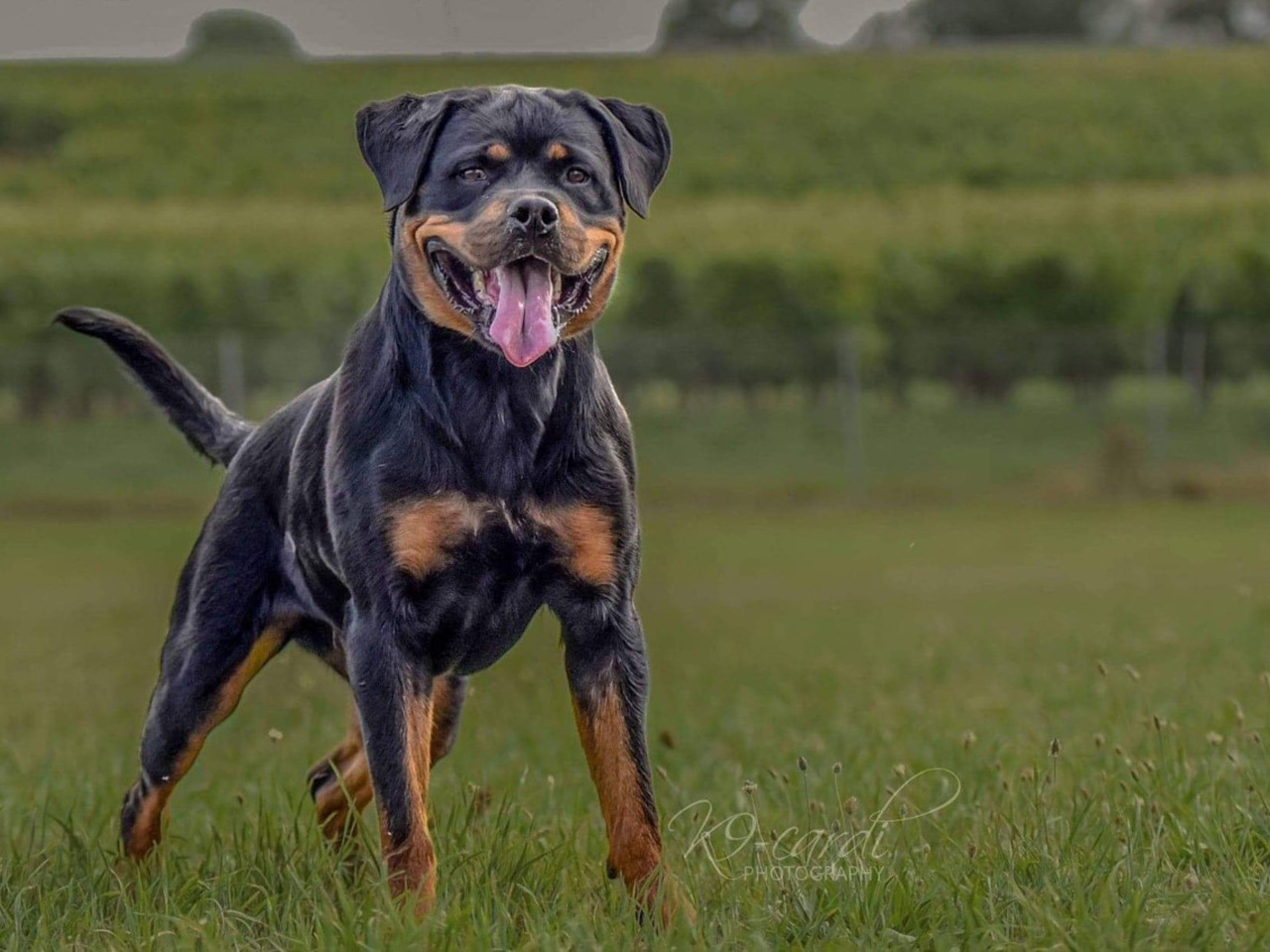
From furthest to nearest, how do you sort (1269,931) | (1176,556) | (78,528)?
(78,528) < (1176,556) < (1269,931)

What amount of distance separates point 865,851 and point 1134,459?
16573 millimetres

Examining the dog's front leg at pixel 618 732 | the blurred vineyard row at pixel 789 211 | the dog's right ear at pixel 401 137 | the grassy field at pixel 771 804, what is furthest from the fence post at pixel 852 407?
the dog's right ear at pixel 401 137

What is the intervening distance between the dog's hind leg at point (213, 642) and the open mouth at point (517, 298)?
981 millimetres

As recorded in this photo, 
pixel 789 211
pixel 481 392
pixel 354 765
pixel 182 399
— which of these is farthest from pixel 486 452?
pixel 789 211

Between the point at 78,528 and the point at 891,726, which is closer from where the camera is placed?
the point at 891,726

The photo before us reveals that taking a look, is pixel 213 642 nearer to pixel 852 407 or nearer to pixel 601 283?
pixel 601 283

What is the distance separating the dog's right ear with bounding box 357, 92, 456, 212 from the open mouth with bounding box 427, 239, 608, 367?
15 centimetres

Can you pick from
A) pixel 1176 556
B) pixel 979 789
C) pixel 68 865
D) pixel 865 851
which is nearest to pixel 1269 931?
pixel 865 851

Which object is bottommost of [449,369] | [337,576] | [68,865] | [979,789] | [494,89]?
[979,789]

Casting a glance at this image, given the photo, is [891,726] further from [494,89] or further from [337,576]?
[494,89]

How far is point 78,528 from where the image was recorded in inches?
672

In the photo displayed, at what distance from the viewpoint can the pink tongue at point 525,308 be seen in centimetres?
326

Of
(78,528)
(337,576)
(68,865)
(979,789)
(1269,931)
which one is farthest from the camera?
(78,528)

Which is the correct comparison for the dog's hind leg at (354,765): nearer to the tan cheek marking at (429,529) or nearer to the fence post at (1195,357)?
the tan cheek marking at (429,529)
